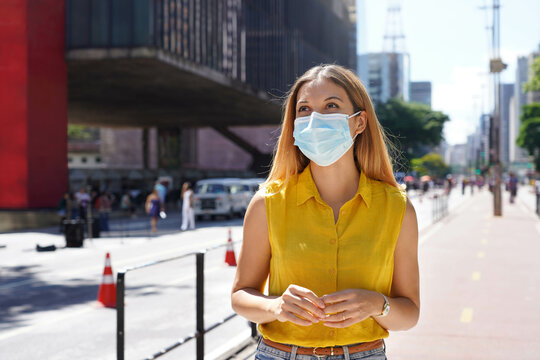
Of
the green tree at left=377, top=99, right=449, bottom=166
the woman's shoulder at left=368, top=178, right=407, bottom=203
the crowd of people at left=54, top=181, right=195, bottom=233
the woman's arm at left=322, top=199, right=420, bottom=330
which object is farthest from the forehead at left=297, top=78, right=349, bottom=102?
the green tree at left=377, top=99, right=449, bottom=166

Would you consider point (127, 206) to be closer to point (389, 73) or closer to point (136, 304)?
point (136, 304)

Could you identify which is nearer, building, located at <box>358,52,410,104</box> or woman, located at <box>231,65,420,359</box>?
woman, located at <box>231,65,420,359</box>

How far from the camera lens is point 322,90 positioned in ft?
8.29

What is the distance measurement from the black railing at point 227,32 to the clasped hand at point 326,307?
42.5 feet

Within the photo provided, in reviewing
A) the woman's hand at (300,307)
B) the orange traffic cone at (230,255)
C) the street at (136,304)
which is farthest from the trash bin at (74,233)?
the woman's hand at (300,307)

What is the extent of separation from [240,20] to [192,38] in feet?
29.7

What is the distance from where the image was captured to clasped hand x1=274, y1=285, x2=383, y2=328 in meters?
2.19

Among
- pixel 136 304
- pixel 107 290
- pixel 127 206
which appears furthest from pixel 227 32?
pixel 136 304

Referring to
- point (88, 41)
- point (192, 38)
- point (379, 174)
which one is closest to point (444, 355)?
point (379, 174)

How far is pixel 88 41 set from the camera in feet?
94.5

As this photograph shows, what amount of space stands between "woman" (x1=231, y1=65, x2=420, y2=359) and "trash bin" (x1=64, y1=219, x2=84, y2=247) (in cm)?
1619

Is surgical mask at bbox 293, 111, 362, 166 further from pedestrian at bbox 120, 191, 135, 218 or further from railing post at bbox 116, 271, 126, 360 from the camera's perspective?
pedestrian at bbox 120, 191, 135, 218

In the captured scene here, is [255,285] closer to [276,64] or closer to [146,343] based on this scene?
[146,343]

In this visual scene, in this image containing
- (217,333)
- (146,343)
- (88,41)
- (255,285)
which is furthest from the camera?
(88,41)
